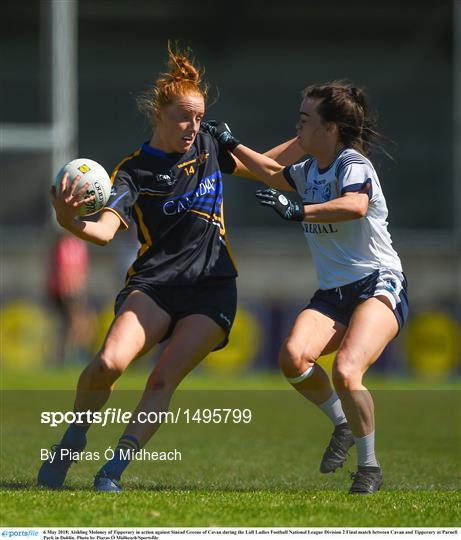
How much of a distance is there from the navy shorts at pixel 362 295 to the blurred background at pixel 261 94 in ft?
51.5

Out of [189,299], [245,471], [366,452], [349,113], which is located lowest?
[245,471]

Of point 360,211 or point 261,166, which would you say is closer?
point 360,211

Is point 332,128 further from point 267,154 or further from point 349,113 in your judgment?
point 267,154

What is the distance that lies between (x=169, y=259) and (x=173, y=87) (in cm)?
92

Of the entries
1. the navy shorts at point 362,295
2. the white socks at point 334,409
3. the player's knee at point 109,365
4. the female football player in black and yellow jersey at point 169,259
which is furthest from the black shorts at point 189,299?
the white socks at point 334,409

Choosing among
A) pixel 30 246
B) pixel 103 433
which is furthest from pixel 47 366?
pixel 103 433

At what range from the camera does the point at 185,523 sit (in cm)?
493

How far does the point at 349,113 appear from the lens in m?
6.42

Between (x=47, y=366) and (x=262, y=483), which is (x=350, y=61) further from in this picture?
(x=262, y=483)

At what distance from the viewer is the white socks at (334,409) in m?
6.69

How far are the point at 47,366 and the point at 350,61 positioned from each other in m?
14.5

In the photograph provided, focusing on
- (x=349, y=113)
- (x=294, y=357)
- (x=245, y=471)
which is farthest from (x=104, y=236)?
(x=245, y=471)

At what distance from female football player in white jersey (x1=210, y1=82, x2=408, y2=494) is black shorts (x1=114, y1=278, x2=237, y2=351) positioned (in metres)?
0.41

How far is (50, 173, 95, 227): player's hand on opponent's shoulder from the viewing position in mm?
5734
